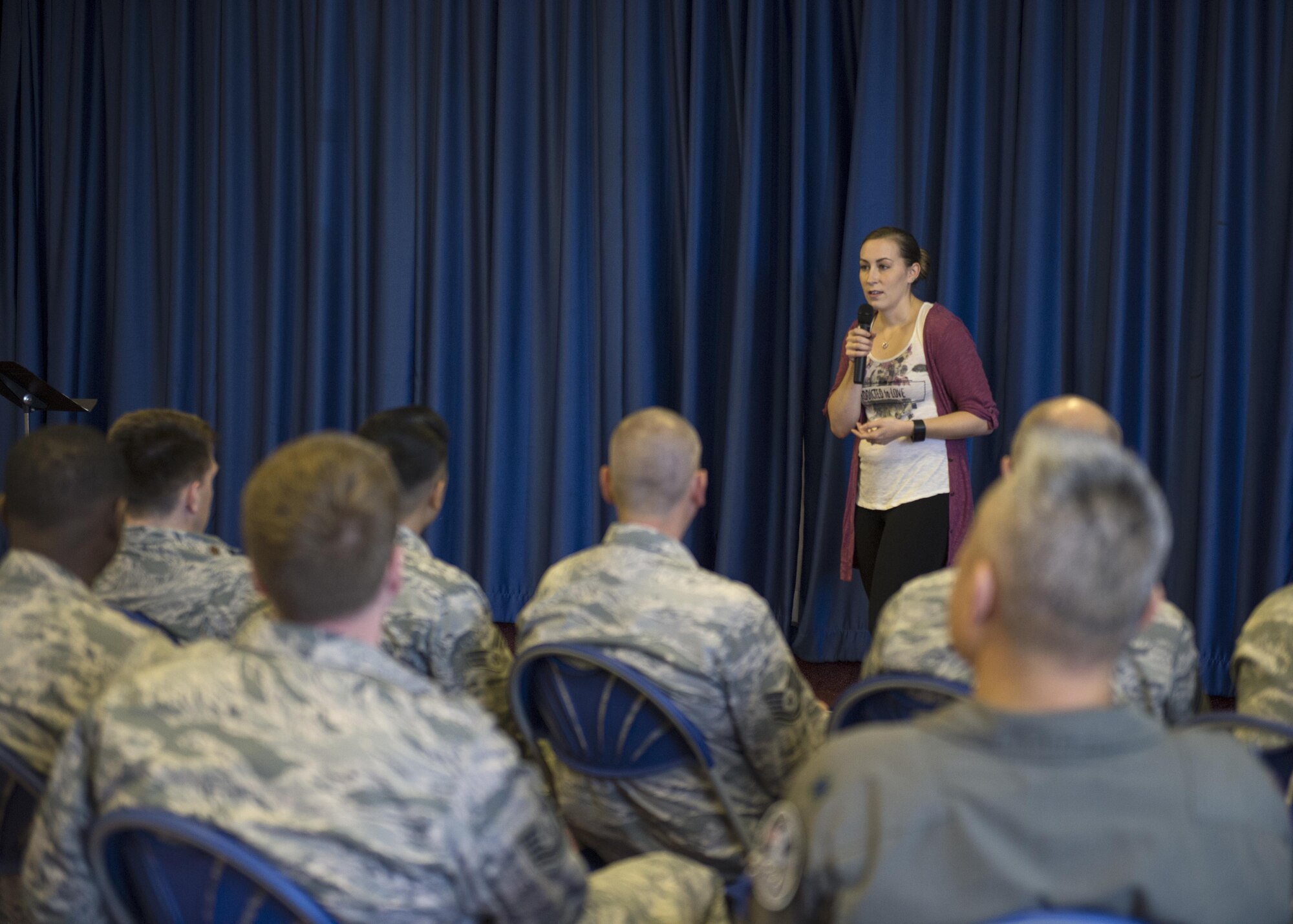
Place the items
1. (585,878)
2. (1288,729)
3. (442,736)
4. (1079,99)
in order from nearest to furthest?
1. (442,736)
2. (585,878)
3. (1288,729)
4. (1079,99)

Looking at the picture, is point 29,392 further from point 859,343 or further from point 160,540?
point 859,343

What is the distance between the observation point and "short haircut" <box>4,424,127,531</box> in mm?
1805

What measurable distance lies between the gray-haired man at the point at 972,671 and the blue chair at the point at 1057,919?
0.69 m

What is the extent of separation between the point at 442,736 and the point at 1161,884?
63cm

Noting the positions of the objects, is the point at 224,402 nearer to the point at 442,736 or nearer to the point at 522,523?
the point at 522,523

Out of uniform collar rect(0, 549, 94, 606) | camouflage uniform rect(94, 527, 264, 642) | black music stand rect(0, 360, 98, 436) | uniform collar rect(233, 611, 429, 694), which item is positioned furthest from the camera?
black music stand rect(0, 360, 98, 436)

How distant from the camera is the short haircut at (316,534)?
1.22 meters

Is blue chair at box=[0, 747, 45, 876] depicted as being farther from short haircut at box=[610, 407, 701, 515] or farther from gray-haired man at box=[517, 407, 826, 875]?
short haircut at box=[610, 407, 701, 515]

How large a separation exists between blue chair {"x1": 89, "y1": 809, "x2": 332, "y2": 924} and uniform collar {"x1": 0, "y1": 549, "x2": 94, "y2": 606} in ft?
1.85

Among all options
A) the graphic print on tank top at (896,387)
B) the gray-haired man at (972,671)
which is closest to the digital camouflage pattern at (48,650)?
the gray-haired man at (972,671)

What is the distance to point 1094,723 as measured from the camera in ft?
3.15

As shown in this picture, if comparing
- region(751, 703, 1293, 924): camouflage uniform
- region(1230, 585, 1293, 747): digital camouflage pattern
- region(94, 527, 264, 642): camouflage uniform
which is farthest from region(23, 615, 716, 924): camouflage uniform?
region(1230, 585, 1293, 747): digital camouflage pattern

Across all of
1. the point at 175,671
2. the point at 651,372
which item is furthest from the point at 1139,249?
the point at 175,671

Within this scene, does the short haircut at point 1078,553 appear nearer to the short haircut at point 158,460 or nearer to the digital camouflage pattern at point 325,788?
the digital camouflage pattern at point 325,788
